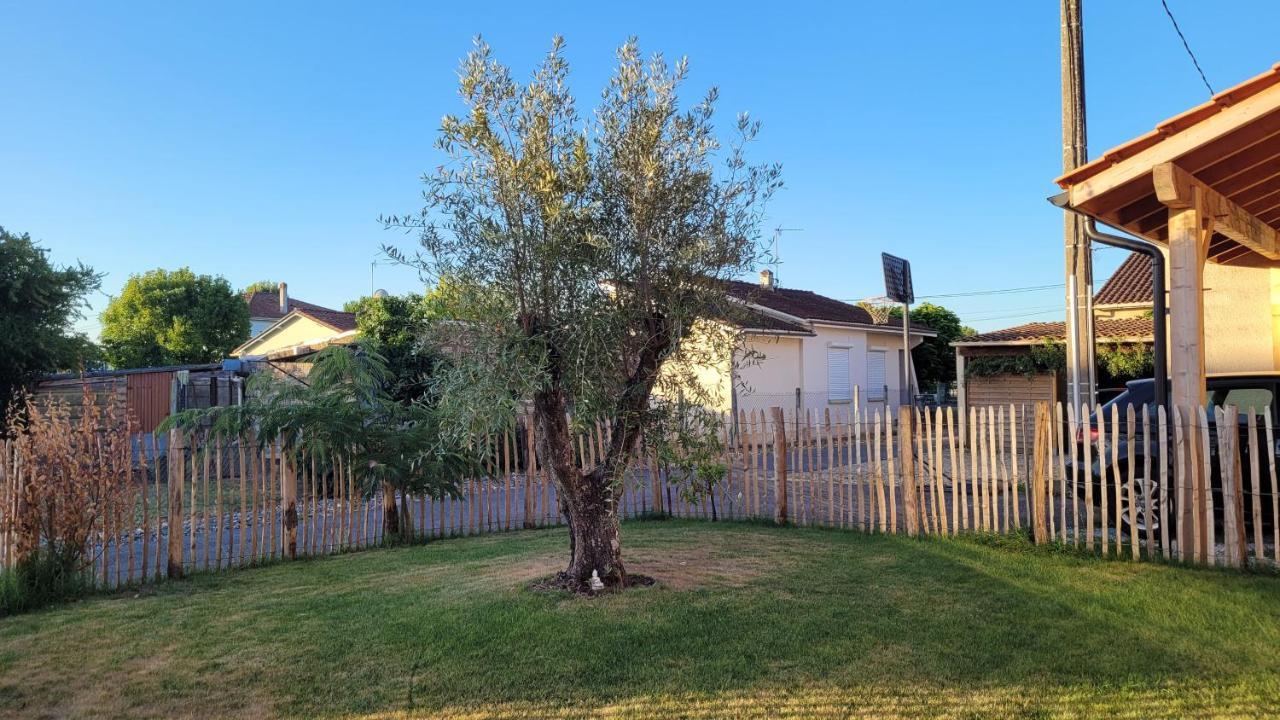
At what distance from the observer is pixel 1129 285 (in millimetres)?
18016

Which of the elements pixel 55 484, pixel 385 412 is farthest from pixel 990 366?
pixel 55 484

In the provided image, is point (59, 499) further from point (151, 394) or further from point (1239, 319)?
point (151, 394)

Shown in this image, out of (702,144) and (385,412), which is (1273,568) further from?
(385,412)

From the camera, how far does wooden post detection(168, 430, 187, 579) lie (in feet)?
22.3

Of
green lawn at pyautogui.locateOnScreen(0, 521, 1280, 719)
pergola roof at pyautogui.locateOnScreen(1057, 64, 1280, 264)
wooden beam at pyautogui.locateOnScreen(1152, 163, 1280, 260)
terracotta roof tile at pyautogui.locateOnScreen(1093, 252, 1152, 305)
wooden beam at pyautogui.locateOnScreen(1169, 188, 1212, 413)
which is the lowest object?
green lawn at pyautogui.locateOnScreen(0, 521, 1280, 719)

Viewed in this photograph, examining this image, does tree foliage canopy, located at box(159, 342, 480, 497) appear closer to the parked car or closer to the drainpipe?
the parked car

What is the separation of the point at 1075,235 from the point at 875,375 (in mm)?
16550

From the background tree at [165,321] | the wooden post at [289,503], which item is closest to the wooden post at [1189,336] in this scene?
the wooden post at [289,503]

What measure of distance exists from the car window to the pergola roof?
58.5 inches

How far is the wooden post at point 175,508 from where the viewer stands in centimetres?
681

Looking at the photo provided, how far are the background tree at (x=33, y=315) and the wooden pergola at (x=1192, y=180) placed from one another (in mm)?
20070

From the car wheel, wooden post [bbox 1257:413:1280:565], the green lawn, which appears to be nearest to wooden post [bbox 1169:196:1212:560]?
the car wheel

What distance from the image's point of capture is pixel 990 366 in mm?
18578

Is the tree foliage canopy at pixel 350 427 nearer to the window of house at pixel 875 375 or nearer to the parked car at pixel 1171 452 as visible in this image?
the parked car at pixel 1171 452
